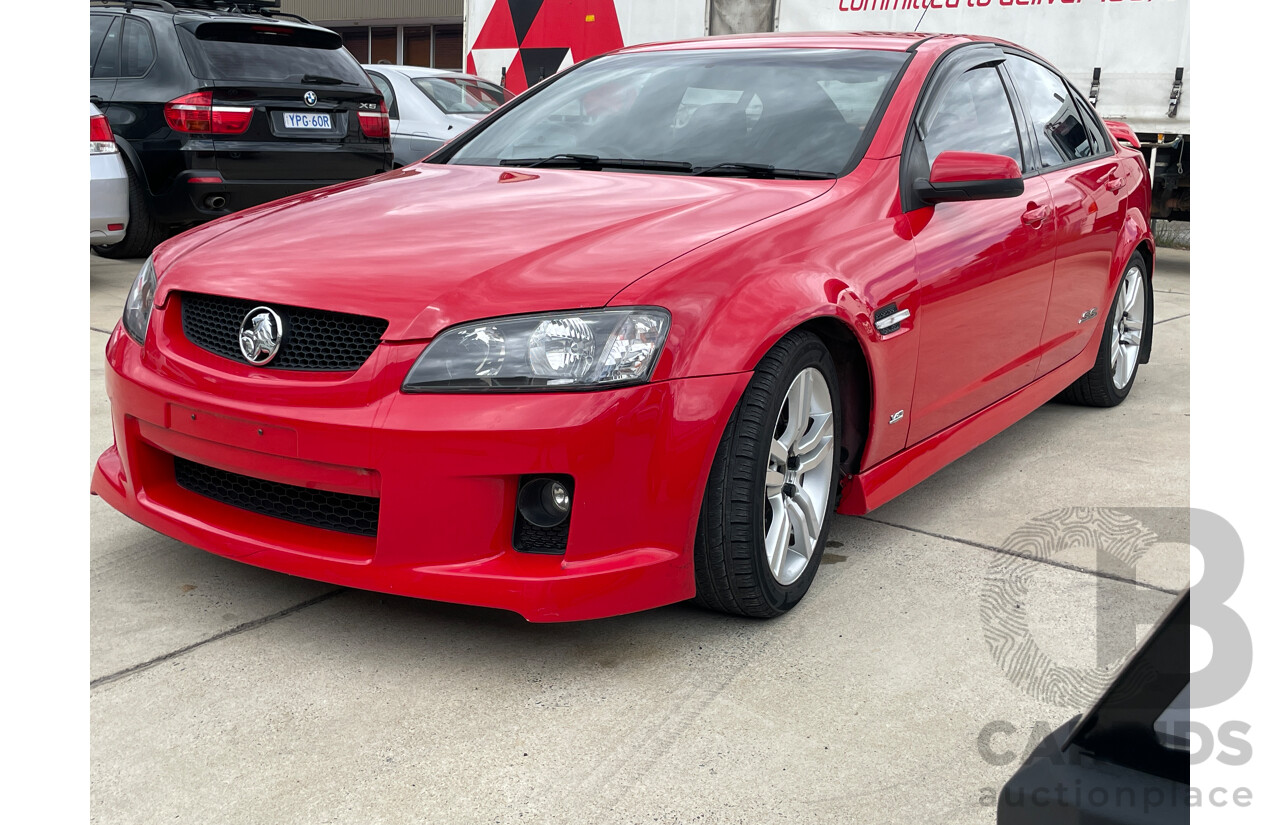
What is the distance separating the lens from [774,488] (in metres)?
2.77

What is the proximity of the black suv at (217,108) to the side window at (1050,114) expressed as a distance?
503 cm

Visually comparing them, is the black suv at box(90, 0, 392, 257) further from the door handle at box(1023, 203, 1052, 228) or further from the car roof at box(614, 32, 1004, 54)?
the door handle at box(1023, 203, 1052, 228)

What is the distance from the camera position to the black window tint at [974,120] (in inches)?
139

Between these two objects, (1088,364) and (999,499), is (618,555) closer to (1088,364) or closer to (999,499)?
(999,499)

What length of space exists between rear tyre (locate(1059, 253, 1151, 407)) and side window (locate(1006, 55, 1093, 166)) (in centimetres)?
62

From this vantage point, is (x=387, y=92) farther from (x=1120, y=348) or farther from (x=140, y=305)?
(x=140, y=305)

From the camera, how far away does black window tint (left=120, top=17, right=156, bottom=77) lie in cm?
759

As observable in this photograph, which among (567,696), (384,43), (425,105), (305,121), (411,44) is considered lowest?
(567,696)

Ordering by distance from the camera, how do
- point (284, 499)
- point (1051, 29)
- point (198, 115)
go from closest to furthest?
1. point (284, 499)
2. point (198, 115)
3. point (1051, 29)

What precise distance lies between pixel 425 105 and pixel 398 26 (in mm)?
20799

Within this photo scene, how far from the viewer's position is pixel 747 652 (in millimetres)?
2680

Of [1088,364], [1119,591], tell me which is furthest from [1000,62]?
A: [1119,591]

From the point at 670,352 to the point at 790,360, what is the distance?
14.6 inches

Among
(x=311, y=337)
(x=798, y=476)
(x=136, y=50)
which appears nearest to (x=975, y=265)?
(x=798, y=476)
